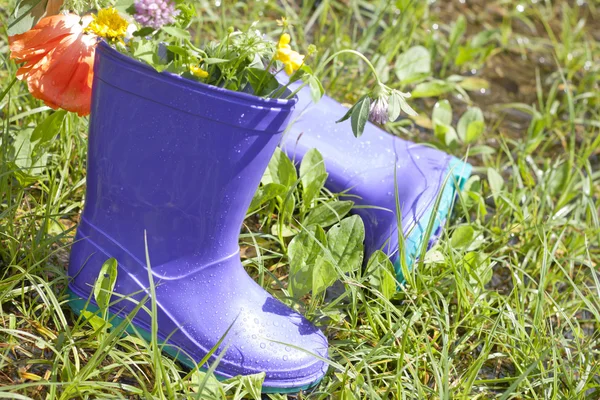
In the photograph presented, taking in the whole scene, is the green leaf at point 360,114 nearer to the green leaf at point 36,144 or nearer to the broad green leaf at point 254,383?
the broad green leaf at point 254,383

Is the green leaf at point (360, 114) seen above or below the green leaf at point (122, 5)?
below

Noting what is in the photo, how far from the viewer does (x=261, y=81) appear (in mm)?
1094

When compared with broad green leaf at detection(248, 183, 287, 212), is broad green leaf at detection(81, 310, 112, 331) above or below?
below

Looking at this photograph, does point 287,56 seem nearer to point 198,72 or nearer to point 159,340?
point 198,72

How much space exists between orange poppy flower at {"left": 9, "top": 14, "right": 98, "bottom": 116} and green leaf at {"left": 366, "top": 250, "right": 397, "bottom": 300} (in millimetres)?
598

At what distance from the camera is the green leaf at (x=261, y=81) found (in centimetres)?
109

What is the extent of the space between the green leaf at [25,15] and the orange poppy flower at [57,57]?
0.02 metres


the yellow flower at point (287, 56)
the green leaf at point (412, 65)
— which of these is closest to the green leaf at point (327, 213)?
the yellow flower at point (287, 56)

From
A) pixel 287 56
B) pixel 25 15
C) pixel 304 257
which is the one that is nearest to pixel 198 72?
pixel 287 56

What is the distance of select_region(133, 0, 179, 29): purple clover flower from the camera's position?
1.00 meters

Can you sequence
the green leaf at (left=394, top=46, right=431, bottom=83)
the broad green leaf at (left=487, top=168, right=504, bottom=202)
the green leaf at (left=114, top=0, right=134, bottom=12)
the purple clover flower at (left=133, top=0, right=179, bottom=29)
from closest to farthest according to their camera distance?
the purple clover flower at (left=133, top=0, right=179, bottom=29)
the green leaf at (left=114, top=0, right=134, bottom=12)
the broad green leaf at (left=487, top=168, right=504, bottom=202)
the green leaf at (left=394, top=46, right=431, bottom=83)

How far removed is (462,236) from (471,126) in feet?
1.62

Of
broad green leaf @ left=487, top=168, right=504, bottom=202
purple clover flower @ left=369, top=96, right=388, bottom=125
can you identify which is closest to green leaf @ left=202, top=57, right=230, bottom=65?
purple clover flower @ left=369, top=96, right=388, bottom=125

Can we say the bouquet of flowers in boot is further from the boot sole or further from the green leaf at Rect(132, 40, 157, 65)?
the boot sole
